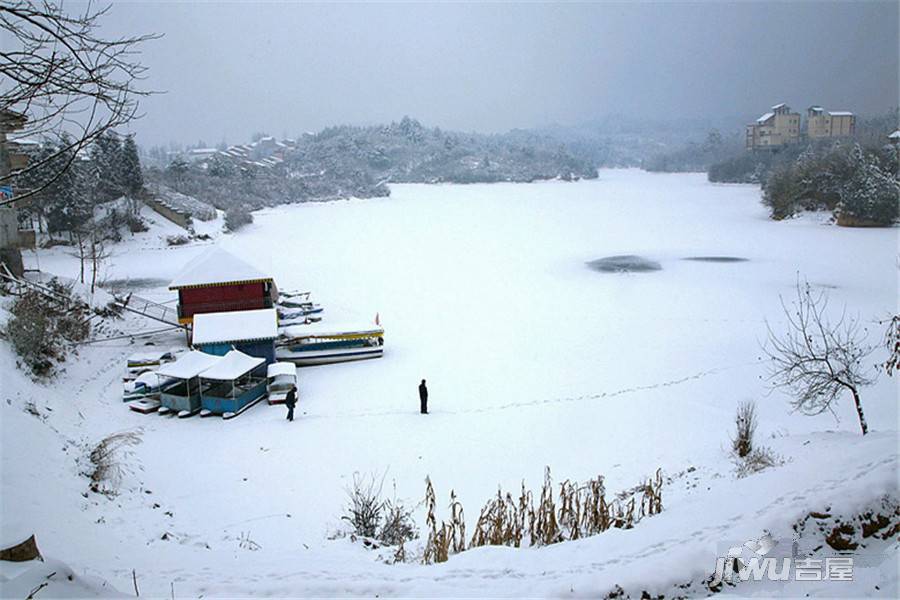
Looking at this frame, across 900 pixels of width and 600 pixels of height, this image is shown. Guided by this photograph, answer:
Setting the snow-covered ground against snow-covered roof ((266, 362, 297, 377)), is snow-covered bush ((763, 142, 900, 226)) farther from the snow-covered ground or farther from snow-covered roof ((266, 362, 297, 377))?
snow-covered roof ((266, 362, 297, 377))

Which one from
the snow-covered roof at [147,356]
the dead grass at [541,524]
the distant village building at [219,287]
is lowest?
the dead grass at [541,524]

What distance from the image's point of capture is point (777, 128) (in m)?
75.8

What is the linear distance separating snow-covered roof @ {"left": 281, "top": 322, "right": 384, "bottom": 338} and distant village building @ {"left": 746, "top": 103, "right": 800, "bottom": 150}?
245 ft

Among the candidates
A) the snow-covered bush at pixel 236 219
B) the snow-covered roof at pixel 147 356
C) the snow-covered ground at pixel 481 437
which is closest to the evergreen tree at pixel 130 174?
the snow-covered bush at pixel 236 219

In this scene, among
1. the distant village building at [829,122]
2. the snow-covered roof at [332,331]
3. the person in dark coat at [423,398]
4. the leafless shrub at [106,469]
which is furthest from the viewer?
the distant village building at [829,122]

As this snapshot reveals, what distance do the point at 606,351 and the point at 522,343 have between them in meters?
1.94

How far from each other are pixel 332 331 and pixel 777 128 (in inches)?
3066

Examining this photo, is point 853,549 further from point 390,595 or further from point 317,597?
point 317,597

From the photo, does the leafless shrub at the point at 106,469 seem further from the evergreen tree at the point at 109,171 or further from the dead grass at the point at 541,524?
the evergreen tree at the point at 109,171

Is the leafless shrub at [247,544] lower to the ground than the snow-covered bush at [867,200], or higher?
lower

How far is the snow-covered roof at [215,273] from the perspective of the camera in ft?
48.3

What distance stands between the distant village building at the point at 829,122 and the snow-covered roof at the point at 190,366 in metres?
77.8

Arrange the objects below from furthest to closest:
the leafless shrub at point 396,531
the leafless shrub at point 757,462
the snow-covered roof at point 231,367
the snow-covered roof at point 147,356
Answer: the snow-covered roof at point 147,356
the snow-covered roof at point 231,367
the leafless shrub at point 757,462
the leafless shrub at point 396,531

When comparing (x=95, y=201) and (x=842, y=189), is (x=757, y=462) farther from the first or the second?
(x=842, y=189)
